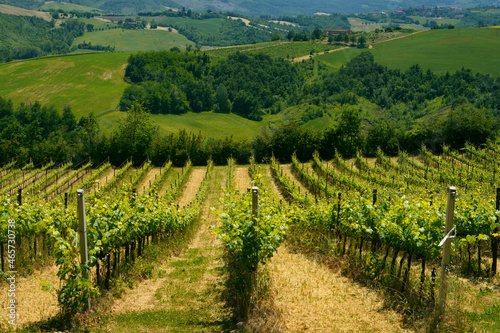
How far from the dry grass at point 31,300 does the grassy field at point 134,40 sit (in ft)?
563

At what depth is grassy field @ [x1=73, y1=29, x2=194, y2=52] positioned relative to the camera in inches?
6900

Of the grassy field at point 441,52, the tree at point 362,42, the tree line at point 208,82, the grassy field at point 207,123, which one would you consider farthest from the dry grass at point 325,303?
the tree at point 362,42

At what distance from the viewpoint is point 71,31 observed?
199750 millimetres

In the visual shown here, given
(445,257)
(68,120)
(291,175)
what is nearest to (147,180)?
(291,175)

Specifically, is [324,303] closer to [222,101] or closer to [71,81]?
[222,101]

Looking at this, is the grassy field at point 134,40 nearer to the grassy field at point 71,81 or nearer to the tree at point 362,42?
the grassy field at point 71,81

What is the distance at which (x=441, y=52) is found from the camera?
102 meters

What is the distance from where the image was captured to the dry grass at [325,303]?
24.3 ft

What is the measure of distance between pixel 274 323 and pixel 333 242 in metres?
4.13

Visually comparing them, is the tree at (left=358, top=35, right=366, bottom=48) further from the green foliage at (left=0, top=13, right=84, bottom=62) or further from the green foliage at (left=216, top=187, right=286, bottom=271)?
the green foliage at (left=216, top=187, right=286, bottom=271)

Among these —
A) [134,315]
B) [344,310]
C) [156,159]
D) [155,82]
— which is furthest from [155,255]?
[155,82]

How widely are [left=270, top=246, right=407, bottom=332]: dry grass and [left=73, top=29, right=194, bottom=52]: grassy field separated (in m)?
173

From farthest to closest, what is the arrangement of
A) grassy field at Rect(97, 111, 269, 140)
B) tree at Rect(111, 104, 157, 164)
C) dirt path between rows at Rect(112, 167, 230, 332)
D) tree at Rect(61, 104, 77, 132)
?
1. grassy field at Rect(97, 111, 269, 140)
2. tree at Rect(61, 104, 77, 132)
3. tree at Rect(111, 104, 157, 164)
4. dirt path between rows at Rect(112, 167, 230, 332)

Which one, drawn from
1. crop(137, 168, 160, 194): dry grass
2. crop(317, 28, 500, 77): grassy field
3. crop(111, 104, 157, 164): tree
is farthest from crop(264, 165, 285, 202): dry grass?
crop(317, 28, 500, 77): grassy field
